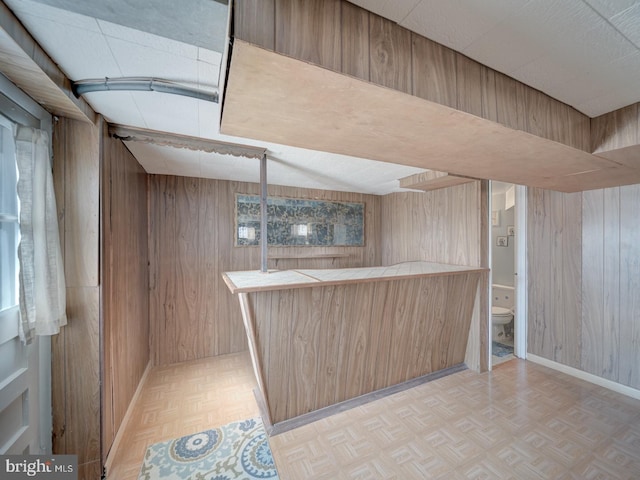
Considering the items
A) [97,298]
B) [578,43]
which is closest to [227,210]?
[97,298]

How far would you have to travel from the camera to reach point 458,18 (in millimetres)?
747

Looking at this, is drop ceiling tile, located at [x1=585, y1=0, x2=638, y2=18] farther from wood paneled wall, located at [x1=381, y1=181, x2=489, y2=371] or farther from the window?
the window

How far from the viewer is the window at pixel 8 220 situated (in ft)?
3.76

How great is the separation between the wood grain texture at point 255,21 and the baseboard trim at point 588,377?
3.90 m

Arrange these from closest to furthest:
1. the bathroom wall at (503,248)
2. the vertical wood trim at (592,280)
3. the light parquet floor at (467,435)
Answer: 1. the light parquet floor at (467,435)
2. the vertical wood trim at (592,280)
3. the bathroom wall at (503,248)

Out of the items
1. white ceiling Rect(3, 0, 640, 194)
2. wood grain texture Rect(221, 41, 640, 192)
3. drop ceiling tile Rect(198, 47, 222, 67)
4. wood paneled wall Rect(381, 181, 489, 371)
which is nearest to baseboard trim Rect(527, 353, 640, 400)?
wood paneled wall Rect(381, 181, 489, 371)

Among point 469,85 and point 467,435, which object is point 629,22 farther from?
point 467,435

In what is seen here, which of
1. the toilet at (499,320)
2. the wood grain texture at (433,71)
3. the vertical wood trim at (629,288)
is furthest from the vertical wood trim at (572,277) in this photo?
the wood grain texture at (433,71)

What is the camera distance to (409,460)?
5.20 ft

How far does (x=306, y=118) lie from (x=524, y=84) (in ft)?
3.26

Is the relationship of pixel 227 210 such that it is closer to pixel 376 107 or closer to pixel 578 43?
pixel 376 107

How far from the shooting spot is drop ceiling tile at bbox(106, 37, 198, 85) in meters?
0.95

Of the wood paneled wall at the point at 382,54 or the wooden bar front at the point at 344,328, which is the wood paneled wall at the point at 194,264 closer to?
the wooden bar front at the point at 344,328

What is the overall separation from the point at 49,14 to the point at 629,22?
1846 mm
